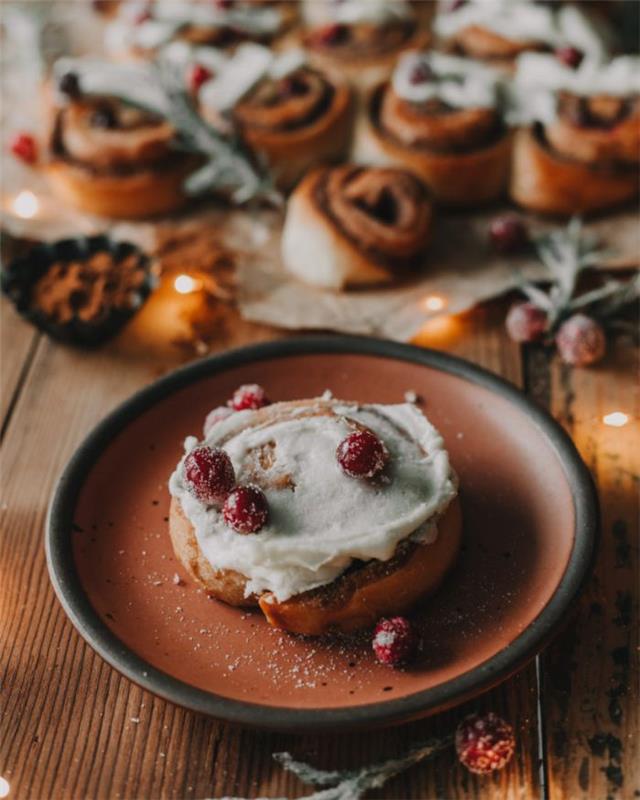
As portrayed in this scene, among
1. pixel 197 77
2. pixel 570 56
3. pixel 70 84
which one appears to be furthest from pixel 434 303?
pixel 70 84

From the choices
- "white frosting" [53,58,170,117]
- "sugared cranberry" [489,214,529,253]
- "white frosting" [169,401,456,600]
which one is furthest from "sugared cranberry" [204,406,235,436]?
"white frosting" [53,58,170,117]

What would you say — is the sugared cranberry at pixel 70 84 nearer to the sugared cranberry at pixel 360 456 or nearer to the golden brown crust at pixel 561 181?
the golden brown crust at pixel 561 181

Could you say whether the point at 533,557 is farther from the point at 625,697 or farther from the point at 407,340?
the point at 407,340

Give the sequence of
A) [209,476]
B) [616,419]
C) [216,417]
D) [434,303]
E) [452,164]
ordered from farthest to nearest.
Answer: [452,164] < [434,303] < [616,419] < [216,417] < [209,476]

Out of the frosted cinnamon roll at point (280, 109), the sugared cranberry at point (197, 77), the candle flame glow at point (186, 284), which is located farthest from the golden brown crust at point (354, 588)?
the sugared cranberry at point (197, 77)

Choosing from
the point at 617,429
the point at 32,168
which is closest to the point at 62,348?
the point at 32,168

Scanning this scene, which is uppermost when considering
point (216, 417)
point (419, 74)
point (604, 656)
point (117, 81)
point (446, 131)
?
point (117, 81)

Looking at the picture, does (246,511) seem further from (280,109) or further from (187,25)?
(187,25)

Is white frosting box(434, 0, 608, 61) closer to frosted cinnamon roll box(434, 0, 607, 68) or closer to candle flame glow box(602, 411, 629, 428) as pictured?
frosted cinnamon roll box(434, 0, 607, 68)
